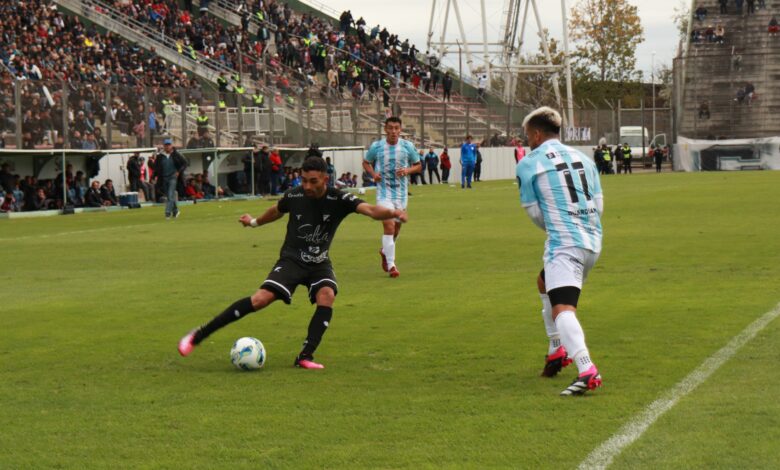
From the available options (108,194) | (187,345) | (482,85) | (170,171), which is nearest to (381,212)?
(187,345)

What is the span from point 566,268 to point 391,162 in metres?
9.69

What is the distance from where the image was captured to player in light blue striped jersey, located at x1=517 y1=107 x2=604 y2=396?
7.93m

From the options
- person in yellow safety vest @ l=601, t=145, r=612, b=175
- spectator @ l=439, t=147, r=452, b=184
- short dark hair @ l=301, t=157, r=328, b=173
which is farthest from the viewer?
person in yellow safety vest @ l=601, t=145, r=612, b=175

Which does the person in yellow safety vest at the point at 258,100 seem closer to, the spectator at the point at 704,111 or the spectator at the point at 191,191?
the spectator at the point at 191,191

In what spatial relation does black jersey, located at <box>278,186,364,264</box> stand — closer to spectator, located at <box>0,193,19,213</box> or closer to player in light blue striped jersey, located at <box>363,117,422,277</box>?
player in light blue striped jersey, located at <box>363,117,422,277</box>

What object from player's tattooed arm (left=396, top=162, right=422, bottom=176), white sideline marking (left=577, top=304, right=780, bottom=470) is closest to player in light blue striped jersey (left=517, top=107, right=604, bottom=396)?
white sideline marking (left=577, top=304, right=780, bottom=470)

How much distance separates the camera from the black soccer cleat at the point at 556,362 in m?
8.54

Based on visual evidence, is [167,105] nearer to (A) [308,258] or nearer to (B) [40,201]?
(B) [40,201]

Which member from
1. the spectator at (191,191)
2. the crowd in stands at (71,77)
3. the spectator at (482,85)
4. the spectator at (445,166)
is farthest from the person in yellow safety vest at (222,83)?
the spectator at (482,85)

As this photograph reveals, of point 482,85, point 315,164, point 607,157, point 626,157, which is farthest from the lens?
point 482,85

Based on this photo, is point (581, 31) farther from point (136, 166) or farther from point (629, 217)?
point (629, 217)

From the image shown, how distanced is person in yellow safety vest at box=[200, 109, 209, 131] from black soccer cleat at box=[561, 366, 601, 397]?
1360 inches

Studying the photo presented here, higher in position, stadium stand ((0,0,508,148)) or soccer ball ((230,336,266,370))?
stadium stand ((0,0,508,148))

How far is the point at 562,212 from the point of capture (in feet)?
26.4
